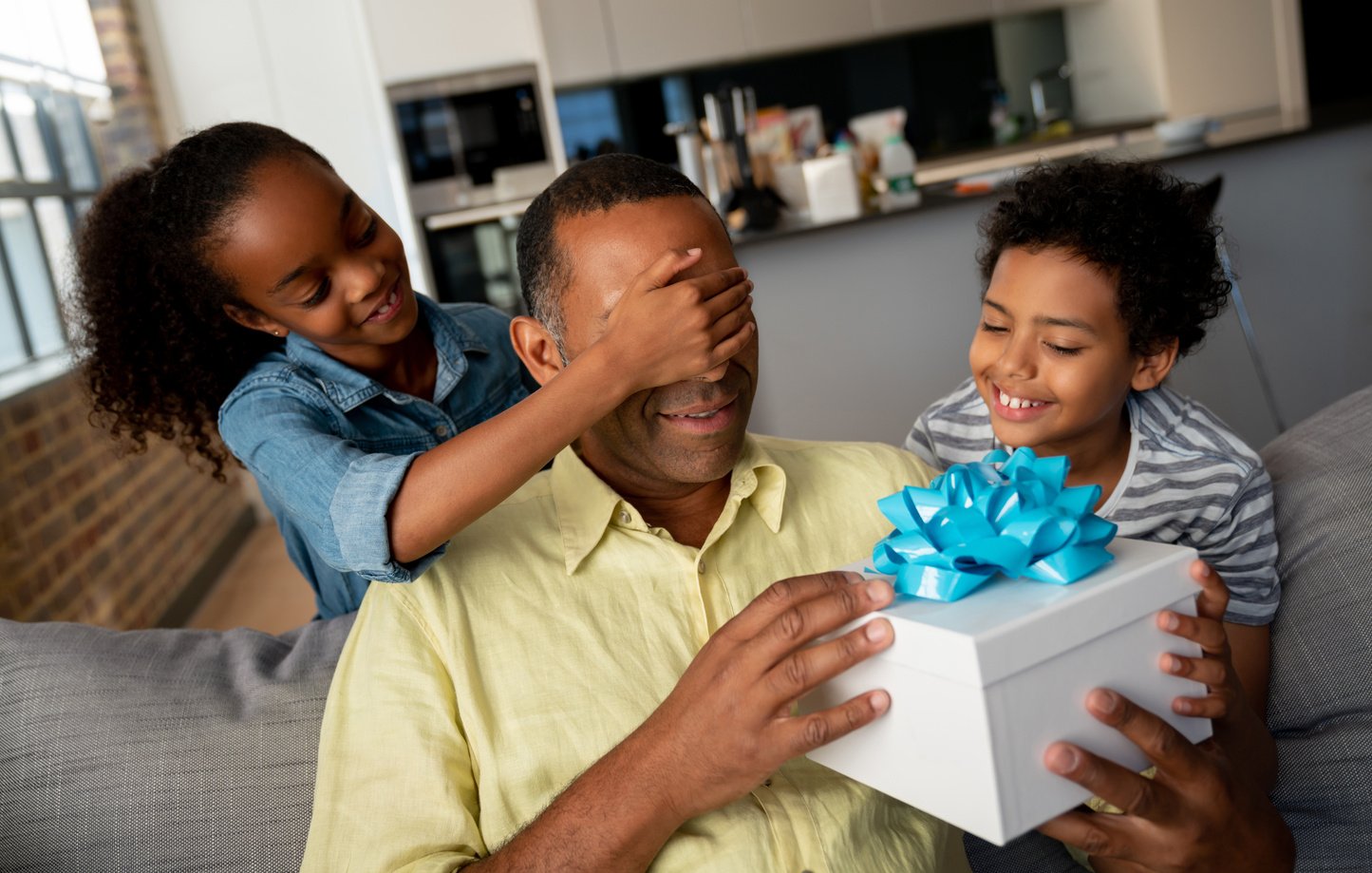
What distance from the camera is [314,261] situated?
161 centimetres

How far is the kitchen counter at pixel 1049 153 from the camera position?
3.46 meters

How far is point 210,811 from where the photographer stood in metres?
1.27

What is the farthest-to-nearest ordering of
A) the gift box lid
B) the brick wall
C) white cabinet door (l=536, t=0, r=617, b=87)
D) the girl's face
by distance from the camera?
white cabinet door (l=536, t=0, r=617, b=87)
the brick wall
the girl's face
the gift box lid

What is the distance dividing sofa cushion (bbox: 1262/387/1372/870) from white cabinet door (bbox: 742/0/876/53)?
4825mm

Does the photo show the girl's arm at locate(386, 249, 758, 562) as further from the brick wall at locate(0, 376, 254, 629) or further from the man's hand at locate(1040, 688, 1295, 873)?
the brick wall at locate(0, 376, 254, 629)

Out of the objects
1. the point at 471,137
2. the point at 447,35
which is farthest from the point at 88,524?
the point at 447,35

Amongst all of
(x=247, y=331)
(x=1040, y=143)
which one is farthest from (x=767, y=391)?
(x=1040, y=143)

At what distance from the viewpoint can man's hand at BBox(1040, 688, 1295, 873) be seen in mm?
865

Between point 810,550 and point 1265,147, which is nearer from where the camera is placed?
point 810,550

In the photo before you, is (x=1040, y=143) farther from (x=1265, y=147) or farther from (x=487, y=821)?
(x=487, y=821)

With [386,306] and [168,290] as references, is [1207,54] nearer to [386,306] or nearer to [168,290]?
[386,306]

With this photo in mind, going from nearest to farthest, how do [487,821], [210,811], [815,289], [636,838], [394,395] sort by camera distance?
[636,838], [487,821], [210,811], [394,395], [815,289]

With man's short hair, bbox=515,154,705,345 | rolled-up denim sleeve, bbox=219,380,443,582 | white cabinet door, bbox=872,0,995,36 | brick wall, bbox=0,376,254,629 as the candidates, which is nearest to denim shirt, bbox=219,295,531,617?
rolled-up denim sleeve, bbox=219,380,443,582

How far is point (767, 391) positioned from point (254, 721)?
241 centimetres
